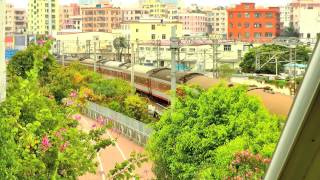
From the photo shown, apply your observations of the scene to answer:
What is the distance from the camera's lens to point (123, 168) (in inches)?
169

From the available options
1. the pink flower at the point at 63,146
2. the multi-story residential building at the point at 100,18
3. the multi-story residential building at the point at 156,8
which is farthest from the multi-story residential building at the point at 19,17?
the pink flower at the point at 63,146

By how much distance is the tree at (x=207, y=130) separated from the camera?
7.03m

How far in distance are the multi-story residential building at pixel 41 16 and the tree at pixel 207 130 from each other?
216ft

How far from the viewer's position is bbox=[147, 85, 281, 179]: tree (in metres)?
7.03

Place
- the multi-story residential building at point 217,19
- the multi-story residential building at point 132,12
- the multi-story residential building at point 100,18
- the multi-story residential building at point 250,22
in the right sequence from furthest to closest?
the multi-story residential building at point 132,12
the multi-story residential building at point 217,19
the multi-story residential building at point 100,18
the multi-story residential building at point 250,22

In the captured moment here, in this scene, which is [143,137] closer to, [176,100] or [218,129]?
[176,100]

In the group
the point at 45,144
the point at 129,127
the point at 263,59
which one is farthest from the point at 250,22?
the point at 45,144

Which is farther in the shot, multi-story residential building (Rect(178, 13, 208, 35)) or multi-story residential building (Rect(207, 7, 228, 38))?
multi-story residential building (Rect(207, 7, 228, 38))

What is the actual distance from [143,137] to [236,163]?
9.01m

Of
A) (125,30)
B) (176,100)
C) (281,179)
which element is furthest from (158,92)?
(125,30)

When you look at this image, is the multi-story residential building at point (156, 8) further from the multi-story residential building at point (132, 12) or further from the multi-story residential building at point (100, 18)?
the multi-story residential building at point (100, 18)

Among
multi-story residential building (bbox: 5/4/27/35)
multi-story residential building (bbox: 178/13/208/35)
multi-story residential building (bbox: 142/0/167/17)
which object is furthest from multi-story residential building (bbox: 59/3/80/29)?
multi-story residential building (bbox: 178/13/208/35)

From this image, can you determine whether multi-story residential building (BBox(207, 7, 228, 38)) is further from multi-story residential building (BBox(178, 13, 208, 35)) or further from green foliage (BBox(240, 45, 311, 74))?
green foliage (BBox(240, 45, 311, 74))

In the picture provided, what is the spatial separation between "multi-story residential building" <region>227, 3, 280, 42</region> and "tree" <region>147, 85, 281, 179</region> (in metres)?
39.9
